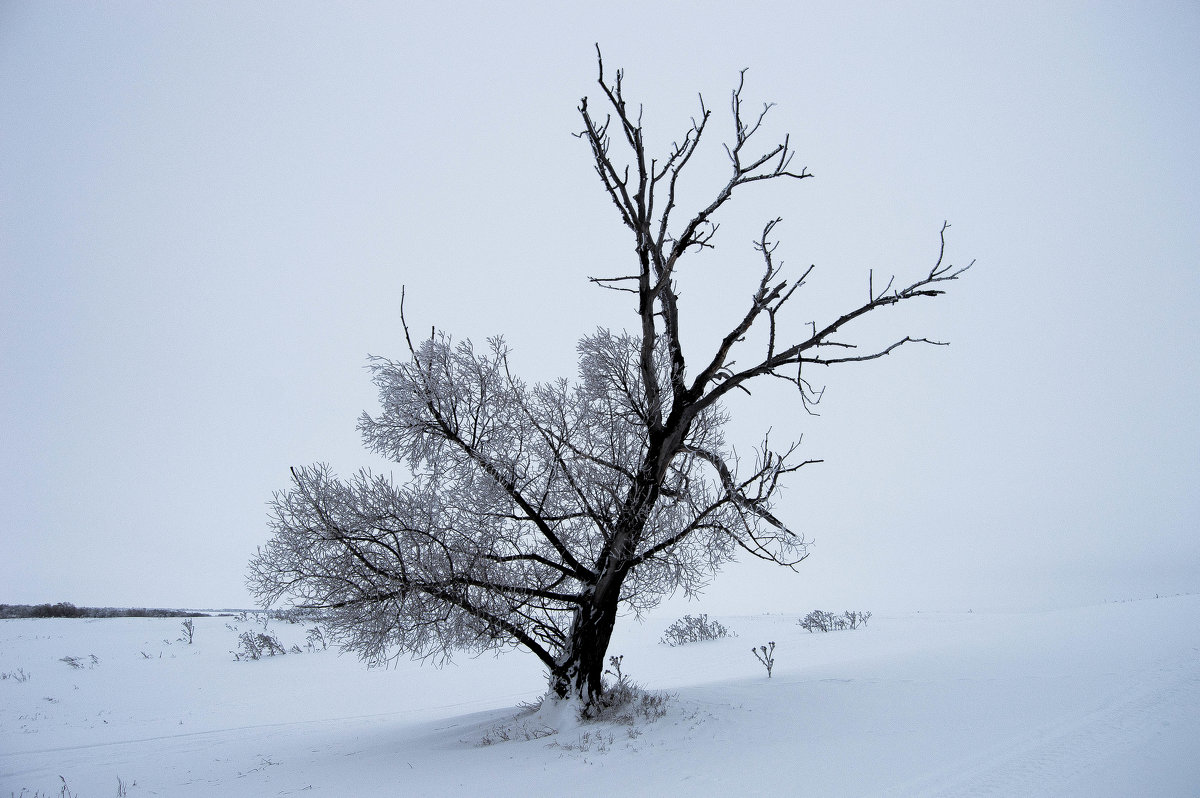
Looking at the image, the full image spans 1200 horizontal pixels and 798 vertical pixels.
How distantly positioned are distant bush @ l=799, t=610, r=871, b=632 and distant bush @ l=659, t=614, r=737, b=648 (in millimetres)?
2125

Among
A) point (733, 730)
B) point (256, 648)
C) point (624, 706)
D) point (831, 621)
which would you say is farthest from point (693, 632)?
point (733, 730)

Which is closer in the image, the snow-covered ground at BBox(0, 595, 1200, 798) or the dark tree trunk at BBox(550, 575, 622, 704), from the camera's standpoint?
the snow-covered ground at BBox(0, 595, 1200, 798)

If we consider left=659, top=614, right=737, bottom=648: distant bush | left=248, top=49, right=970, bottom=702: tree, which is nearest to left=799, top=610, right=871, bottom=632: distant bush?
left=659, top=614, right=737, bottom=648: distant bush

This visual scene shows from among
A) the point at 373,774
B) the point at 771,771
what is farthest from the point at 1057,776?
the point at 373,774

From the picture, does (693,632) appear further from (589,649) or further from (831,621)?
(589,649)

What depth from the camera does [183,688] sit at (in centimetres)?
1166

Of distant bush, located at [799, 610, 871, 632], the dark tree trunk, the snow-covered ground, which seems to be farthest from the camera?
distant bush, located at [799, 610, 871, 632]

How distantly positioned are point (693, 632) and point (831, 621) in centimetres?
370

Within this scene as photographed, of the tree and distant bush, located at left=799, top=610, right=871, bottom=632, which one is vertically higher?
the tree

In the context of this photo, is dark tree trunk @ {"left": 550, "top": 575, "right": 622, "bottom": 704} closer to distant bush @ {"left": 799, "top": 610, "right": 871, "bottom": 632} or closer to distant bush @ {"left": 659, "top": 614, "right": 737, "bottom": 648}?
distant bush @ {"left": 659, "top": 614, "right": 737, "bottom": 648}

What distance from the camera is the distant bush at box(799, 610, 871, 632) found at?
15461mm

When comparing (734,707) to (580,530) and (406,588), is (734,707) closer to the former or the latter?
(580,530)

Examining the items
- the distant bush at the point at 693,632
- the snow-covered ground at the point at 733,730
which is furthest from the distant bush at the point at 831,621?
the snow-covered ground at the point at 733,730

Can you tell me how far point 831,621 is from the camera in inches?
629
